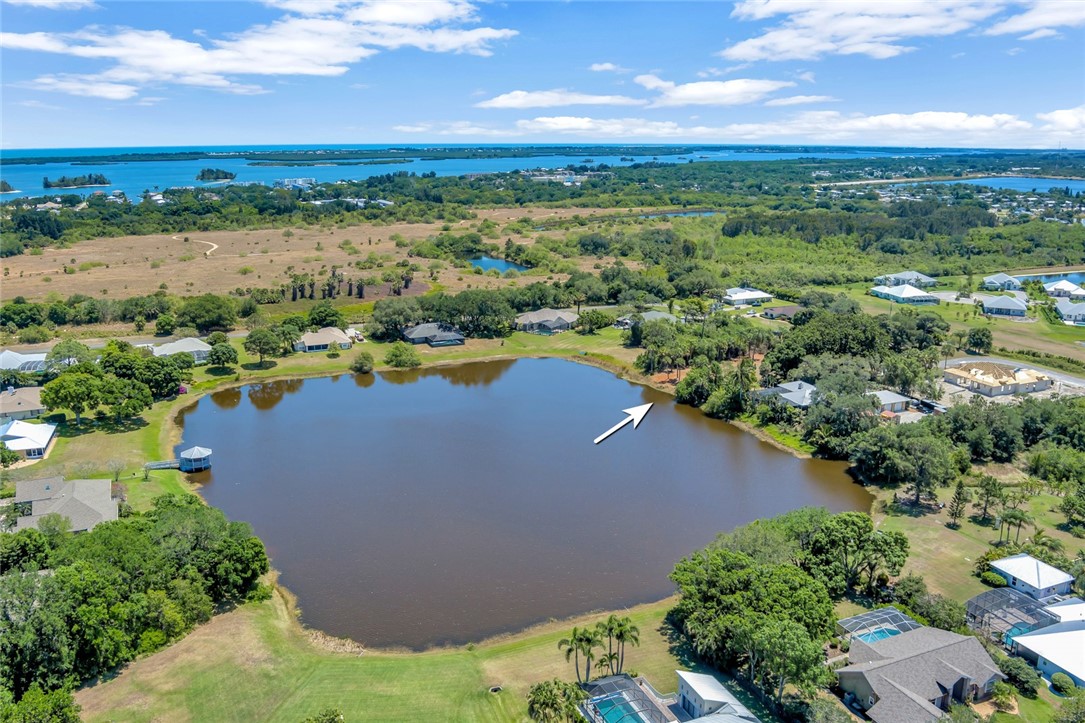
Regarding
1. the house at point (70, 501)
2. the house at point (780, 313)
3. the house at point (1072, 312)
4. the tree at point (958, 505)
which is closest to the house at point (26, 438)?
the house at point (70, 501)

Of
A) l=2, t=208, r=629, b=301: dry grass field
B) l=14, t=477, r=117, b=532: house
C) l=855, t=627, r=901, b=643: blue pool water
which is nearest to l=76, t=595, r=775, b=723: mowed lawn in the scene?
l=855, t=627, r=901, b=643: blue pool water

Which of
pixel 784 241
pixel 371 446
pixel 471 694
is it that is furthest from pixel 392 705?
pixel 784 241

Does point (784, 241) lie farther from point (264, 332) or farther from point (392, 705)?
point (392, 705)

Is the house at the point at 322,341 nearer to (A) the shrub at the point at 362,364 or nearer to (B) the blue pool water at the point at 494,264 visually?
(A) the shrub at the point at 362,364

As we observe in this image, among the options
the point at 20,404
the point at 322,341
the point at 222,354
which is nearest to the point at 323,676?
the point at 20,404

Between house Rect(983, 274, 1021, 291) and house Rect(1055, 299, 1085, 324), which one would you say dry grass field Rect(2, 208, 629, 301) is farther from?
house Rect(1055, 299, 1085, 324)

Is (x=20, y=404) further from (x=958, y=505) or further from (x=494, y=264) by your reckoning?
(x=494, y=264)
